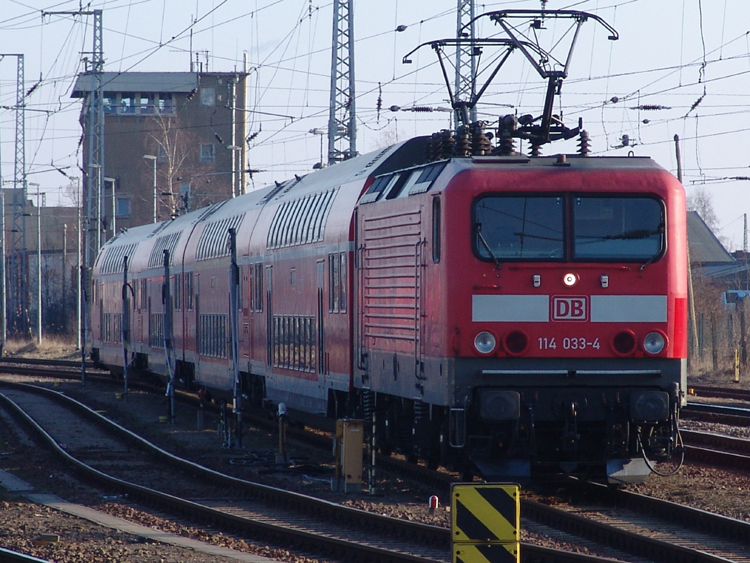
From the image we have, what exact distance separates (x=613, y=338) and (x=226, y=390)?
1272 cm

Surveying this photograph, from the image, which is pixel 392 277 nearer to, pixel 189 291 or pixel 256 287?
pixel 256 287

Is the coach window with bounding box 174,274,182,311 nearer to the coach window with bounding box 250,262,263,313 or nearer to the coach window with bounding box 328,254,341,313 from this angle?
the coach window with bounding box 250,262,263,313

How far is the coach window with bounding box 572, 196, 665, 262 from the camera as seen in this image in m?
12.1

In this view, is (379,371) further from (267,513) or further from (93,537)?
(93,537)

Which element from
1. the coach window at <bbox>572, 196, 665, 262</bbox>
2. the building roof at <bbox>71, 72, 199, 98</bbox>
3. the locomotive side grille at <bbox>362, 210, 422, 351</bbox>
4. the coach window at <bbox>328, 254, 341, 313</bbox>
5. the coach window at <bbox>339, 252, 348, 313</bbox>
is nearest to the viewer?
the coach window at <bbox>572, 196, 665, 262</bbox>

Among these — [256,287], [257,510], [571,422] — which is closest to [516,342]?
[571,422]

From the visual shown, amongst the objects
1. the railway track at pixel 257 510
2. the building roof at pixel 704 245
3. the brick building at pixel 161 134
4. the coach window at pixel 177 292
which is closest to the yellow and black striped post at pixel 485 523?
the railway track at pixel 257 510

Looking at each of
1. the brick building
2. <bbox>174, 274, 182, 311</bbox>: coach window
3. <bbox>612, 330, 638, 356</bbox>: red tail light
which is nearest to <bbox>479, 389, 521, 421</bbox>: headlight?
<bbox>612, 330, 638, 356</bbox>: red tail light

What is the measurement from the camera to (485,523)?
7207 millimetres

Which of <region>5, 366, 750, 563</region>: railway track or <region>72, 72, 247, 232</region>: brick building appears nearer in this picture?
<region>5, 366, 750, 563</region>: railway track

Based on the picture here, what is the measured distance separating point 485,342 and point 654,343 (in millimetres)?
1633

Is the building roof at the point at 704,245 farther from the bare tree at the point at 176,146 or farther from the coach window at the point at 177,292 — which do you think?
the coach window at the point at 177,292

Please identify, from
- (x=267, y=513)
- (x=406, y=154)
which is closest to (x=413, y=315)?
(x=267, y=513)

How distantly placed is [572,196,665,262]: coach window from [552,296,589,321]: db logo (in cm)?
49
